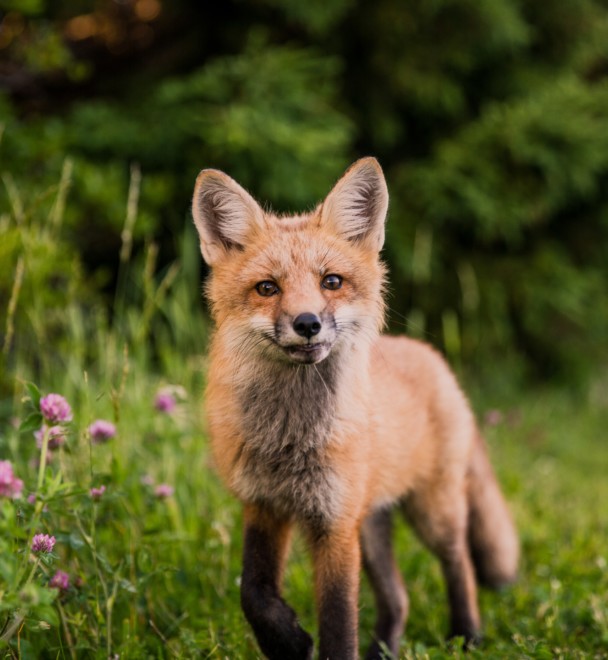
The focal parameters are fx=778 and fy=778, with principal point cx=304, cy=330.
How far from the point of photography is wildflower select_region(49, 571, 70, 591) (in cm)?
263

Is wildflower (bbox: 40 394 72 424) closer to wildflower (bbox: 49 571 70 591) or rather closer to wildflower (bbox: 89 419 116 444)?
wildflower (bbox: 49 571 70 591)

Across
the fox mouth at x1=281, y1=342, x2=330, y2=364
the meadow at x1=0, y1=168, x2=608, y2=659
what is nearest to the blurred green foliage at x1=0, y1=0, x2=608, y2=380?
the meadow at x1=0, y1=168, x2=608, y2=659

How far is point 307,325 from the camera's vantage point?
2469 millimetres

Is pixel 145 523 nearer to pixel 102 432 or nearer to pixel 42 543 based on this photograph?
pixel 102 432

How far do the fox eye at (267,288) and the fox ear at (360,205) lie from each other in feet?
1.27

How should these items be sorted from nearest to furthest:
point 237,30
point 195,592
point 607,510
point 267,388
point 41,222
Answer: point 267,388 → point 195,592 → point 607,510 → point 41,222 → point 237,30

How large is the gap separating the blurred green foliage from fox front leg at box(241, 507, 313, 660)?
2.53m

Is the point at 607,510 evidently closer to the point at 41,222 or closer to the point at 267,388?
the point at 267,388

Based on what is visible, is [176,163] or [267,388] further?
[176,163]

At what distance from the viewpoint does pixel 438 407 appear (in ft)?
11.9

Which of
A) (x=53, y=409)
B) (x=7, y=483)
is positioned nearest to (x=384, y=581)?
(x=53, y=409)

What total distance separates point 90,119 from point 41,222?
1.37 meters

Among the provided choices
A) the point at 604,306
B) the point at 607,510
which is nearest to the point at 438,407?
the point at 607,510

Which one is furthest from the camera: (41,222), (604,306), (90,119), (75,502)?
(604,306)
